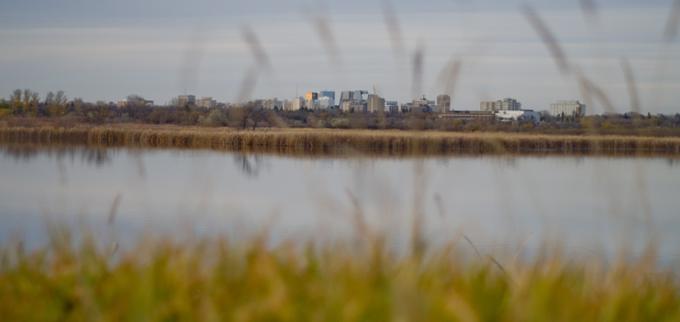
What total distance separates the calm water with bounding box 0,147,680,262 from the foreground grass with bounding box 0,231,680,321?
262 mm

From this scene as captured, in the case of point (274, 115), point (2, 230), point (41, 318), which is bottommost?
point (2, 230)

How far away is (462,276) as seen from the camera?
3146 millimetres

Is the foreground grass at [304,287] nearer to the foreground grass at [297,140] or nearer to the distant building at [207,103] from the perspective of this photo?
the distant building at [207,103]

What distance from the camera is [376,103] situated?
186 inches

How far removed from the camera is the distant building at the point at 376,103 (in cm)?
463

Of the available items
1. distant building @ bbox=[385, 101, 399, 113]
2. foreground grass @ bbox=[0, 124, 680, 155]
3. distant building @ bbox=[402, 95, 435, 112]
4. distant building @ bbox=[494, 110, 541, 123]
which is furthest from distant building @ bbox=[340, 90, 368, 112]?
foreground grass @ bbox=[0, 124, 680, 155]

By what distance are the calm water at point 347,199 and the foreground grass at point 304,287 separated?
262 mm

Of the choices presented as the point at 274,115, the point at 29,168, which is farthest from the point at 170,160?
the point at 274,115

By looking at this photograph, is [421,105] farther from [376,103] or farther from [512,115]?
[512,115]

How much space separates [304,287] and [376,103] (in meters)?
2.12

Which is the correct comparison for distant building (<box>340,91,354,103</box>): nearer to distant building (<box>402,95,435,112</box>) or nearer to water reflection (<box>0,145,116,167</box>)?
distant building (<box>402,95,435,112</box>)

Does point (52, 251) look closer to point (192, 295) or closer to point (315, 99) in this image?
point (192, 295)

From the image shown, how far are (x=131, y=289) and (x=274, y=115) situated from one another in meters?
1.60

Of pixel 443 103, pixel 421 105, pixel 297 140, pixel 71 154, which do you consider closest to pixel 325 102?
pixel 443 103
